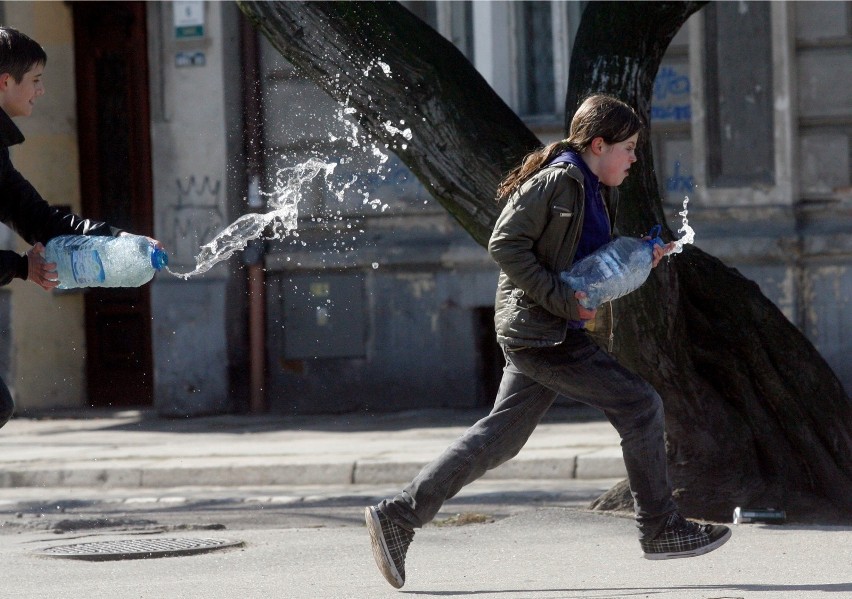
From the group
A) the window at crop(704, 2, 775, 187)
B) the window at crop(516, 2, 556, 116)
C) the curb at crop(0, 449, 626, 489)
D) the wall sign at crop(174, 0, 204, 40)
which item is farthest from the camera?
the wall sign at crop(174, 0, 204, 40)

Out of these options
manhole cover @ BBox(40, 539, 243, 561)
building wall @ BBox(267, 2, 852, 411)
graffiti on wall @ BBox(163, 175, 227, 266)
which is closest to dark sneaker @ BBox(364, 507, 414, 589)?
manhole cover @ BBox(40, 539, 243, 561)

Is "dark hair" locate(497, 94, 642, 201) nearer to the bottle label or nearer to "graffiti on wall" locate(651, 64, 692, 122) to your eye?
the bottle label

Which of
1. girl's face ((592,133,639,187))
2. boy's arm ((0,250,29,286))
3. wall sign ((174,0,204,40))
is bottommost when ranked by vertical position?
boy's arm ((0,250,29,286))

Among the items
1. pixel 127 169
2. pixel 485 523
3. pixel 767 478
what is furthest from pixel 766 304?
pixel 127 169

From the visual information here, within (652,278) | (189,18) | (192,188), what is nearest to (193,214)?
(192,188)

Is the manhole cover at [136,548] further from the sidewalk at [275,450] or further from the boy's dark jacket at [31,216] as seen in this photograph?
the sidewalk at [275,450]

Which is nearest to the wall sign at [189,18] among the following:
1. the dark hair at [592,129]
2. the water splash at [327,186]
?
the water splash at [327,186]

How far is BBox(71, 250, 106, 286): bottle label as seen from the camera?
482cm

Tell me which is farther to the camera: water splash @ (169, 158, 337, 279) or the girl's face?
water splash @ (169, 158, 337, 279)

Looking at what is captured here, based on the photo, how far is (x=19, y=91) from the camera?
480 centimetres

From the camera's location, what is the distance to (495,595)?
17.0ft

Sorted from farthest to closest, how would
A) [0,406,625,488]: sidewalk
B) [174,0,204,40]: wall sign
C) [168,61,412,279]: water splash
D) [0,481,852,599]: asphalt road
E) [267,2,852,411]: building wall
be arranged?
[174,0,204,40]: wall sign < [168,61,412,279]: water splash < [267,2,852,411]: building wall < [0,406,625,488]: sidewalk < [0,481,852,599]: asphalt road

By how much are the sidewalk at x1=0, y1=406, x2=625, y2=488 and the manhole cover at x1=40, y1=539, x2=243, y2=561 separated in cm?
296

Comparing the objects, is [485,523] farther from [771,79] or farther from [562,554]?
[771,79]
